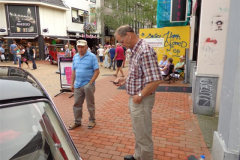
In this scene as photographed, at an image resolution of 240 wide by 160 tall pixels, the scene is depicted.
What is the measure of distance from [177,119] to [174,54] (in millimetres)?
6495

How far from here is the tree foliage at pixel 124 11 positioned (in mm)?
27922

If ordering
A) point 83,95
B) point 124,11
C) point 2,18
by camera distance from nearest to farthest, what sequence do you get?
point 83,95 < point 2,18 < point 124,11

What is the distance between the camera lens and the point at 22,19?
2016 centimetres

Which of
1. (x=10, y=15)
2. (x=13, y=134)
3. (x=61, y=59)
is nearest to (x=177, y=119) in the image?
(x=13, y=134)

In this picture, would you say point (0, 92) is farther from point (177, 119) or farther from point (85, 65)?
point (177, 119)

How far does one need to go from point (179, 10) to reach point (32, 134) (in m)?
9.57

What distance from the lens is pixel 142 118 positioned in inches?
97.2

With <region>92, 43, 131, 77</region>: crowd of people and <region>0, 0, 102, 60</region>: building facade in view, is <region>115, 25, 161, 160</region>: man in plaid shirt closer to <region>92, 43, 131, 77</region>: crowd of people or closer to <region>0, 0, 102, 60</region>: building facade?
<region>92, 43, 131, 77</region>: crowd of people

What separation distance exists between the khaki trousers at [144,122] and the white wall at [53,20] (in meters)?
21.4

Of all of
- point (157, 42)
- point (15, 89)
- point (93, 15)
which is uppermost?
point (93, 15)

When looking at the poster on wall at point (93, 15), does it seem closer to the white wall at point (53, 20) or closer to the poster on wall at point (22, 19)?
the white wall at point (53, 20)

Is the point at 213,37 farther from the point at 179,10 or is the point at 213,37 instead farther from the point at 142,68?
the point at 179,10

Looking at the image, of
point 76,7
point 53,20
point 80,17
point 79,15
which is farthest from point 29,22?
point 80,17

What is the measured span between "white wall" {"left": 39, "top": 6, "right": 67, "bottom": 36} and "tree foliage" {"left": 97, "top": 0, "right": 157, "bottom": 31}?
6391 mm
